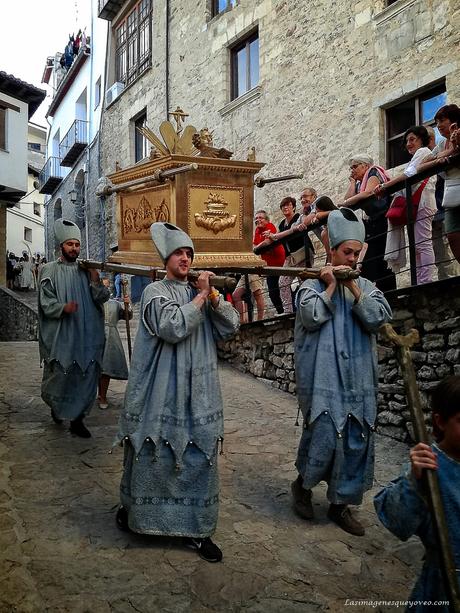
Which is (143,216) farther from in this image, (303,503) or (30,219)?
(30,219)

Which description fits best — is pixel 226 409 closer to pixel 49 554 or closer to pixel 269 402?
pixel 269 402

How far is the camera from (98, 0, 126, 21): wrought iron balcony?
16.6 m

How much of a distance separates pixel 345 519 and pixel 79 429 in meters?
2.50

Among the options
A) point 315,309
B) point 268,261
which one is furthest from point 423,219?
point 268,261

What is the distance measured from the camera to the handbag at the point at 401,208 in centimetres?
515

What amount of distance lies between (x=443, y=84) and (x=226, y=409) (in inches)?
203

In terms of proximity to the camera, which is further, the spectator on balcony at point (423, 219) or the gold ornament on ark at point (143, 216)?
the spectator on balcony at point (423, 219)

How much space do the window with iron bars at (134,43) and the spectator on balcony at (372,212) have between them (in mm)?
10970

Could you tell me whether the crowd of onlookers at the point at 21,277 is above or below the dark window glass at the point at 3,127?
below

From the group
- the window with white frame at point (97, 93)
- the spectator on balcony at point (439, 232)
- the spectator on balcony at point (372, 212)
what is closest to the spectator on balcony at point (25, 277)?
the window with white frame at point (97, 93)

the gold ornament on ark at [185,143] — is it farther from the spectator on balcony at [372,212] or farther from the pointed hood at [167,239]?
the spectator on balcony at [372,212]

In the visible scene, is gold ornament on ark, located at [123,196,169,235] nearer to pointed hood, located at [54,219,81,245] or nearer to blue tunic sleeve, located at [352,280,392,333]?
pointed hood, located at [54,219,81,245]

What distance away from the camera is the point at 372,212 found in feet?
18.3

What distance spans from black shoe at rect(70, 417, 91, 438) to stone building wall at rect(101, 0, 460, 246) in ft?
18.9
